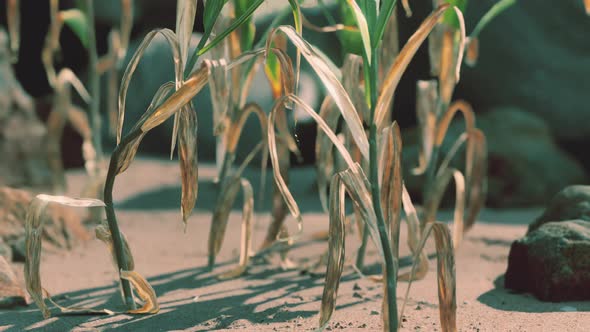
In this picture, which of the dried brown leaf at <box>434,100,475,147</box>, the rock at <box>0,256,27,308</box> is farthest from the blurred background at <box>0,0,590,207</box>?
the rock at <box>0,256,27,308</box>

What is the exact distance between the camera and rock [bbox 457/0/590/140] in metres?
5.05

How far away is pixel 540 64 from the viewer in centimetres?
509

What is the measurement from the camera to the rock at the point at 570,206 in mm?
2172

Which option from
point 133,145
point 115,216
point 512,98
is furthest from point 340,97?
point 512,98

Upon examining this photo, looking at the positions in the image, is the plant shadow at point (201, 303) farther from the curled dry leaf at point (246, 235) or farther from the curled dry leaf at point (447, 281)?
the curled dry leaf at point (447, 281)

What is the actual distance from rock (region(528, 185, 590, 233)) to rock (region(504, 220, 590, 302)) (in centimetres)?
10

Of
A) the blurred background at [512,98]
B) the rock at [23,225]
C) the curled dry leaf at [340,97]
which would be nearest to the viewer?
the curled dry leaf at [340,97]

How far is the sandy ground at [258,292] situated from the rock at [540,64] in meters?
1.96

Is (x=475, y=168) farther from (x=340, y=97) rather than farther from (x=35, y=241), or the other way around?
(x=35, y=241)

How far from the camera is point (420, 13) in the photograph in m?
5.13

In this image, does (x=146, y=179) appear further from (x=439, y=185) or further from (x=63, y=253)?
(x=439, y=185)

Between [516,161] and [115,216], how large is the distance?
2940 mm

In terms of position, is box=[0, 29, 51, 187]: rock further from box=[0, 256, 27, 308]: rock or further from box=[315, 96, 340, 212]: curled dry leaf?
box=[315, 96, 340, 212]: curled dry leaf

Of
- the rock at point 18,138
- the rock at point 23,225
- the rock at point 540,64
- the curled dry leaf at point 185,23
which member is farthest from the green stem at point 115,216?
the rock at point 540,64
